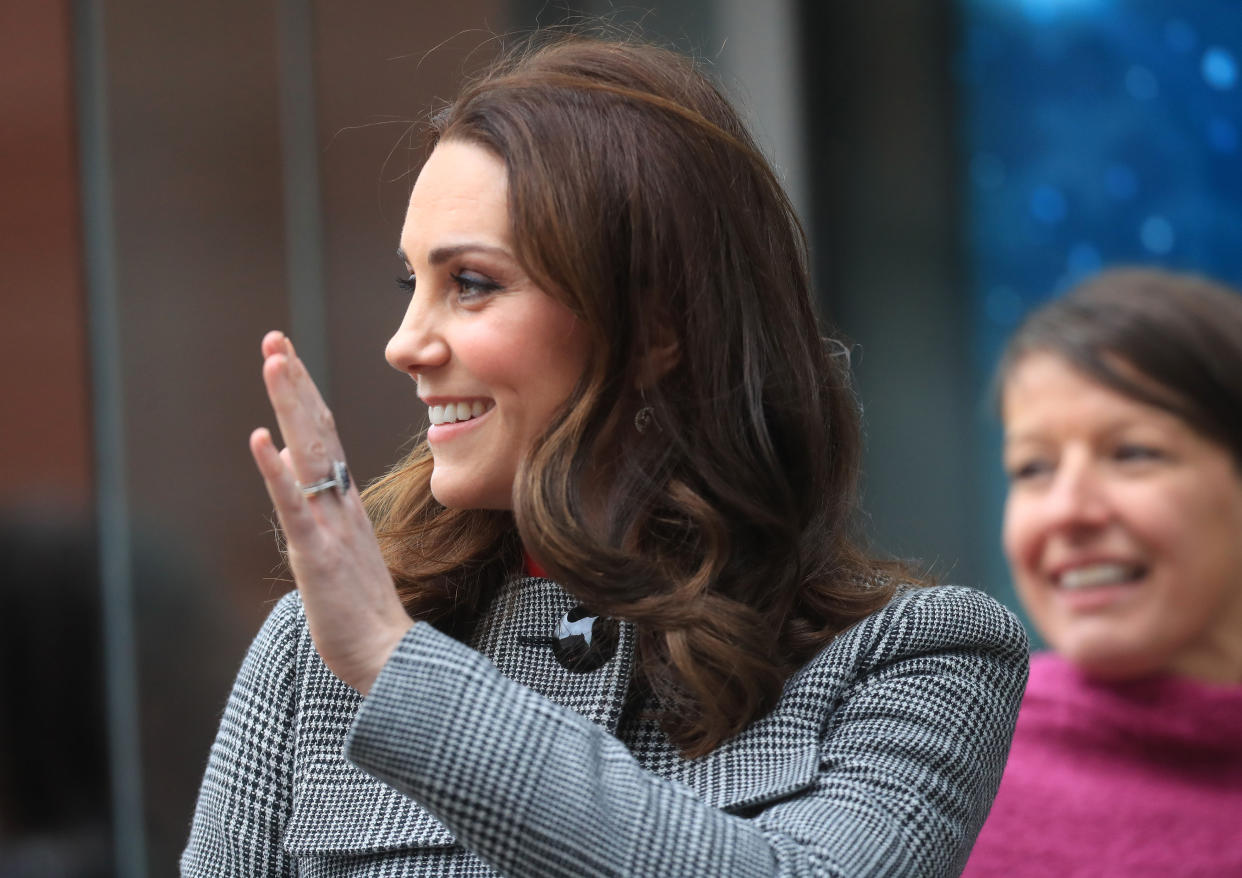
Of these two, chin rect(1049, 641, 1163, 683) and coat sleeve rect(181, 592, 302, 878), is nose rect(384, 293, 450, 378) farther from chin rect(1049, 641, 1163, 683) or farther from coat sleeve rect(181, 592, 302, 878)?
chin rect(1049, 641, 1163, 683)

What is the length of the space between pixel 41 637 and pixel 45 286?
123 cm

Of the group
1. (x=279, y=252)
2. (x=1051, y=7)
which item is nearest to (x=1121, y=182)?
(x=1051, y=7)

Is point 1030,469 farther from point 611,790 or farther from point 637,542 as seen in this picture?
point 611,790

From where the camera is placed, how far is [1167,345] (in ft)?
9.18

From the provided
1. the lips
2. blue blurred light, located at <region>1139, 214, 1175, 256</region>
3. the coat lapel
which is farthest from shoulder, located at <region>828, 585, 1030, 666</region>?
blue blurred light, located at <region>1139, 214, 1175, 256</region>

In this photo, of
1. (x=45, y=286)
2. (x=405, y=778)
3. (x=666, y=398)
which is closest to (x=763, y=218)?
(x=666, y=398)

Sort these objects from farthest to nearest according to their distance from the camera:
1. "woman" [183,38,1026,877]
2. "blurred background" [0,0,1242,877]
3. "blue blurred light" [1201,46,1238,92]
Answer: "blurred background" [0,0,1242,877]
"blue blurred light" [1201,46,1238,92]
"woman" [183,38,1026,877]

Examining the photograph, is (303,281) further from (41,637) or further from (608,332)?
(608,332)

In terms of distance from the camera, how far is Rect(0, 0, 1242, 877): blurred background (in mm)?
4828

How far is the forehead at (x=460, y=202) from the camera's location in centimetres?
207

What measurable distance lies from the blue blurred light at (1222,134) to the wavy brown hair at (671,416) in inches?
99.9

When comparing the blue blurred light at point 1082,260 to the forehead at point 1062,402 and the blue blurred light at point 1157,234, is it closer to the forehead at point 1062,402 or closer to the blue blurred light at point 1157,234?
the blue blurred light at point 1157,234

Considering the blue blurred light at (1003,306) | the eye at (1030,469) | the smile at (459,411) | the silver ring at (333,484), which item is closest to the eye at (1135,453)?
the eye at (1030,469)

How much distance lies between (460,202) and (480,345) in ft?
0.68
